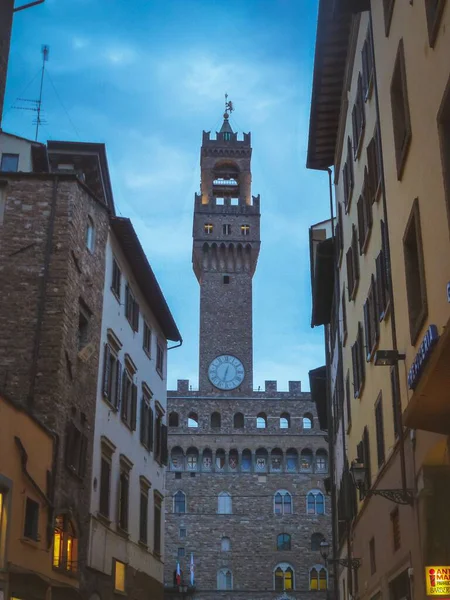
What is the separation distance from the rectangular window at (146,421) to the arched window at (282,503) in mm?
30215

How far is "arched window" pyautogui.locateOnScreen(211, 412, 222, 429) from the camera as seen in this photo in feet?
192

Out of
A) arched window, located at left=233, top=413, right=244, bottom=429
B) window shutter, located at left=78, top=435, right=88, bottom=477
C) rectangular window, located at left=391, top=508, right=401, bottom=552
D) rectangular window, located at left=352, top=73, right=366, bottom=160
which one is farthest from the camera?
arched window, located at left=233, top=413, right=244, bottom=429

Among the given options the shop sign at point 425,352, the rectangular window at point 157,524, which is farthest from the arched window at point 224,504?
the shop sign at point 425,352

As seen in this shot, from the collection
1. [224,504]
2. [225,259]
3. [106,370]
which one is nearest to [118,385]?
[106,370]

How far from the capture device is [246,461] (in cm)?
5784

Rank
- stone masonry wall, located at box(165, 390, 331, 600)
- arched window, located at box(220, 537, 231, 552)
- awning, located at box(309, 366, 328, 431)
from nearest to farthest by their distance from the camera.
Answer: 1. awning, located at box(309, 366, 328, 431)
2. stone masonry wall, located at box(165, 390, 331, 600)
3. arched window, located at box(220, 537, 231, 552)

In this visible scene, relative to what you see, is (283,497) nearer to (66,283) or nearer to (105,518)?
(105,518)

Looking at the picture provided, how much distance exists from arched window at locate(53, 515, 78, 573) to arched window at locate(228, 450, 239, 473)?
3941 centimetres

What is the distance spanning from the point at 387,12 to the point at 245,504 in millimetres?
47695

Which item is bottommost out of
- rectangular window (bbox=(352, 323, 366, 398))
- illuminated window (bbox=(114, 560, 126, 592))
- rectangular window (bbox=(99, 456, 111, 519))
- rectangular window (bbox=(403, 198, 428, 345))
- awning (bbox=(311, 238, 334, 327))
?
illuminated window (bbox=(114, 560, 126, 592))

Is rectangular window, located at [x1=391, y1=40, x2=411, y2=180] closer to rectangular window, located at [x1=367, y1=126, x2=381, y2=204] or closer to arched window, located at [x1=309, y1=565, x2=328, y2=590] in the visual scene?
rectangular window, located at [x1=367, y1=126, x2=381, y2=204]

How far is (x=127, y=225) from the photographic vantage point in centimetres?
2320

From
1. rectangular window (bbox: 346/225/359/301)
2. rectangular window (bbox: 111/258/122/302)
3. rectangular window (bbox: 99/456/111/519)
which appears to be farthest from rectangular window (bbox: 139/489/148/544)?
rectangular window (bbox: 346/225/359/301)

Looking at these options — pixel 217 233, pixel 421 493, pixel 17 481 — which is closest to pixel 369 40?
pixel 421 493
